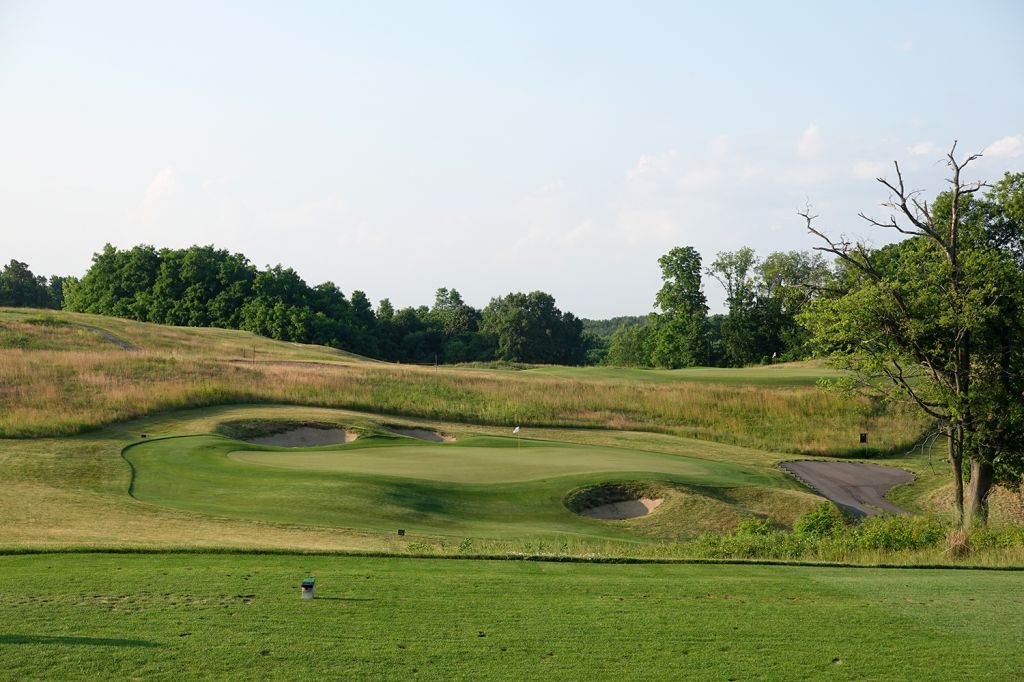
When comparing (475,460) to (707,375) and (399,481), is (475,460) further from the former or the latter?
(707,375)

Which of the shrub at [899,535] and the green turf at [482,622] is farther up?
the green turf at [482,622]

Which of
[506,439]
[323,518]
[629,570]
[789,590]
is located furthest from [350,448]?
[789,590]

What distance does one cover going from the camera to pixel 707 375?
196 feet

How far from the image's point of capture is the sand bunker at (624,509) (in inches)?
941

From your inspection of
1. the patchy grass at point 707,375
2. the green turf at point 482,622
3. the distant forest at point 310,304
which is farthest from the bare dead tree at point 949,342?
the distant forest at point 310,304

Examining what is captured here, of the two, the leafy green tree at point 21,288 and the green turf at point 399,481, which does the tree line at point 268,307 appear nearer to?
the leafy green tree at point 21,288

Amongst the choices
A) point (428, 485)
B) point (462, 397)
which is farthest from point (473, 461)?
point (462, 397)

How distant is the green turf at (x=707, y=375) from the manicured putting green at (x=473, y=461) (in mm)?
23467

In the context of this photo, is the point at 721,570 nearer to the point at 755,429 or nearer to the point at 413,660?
the point at 413,660

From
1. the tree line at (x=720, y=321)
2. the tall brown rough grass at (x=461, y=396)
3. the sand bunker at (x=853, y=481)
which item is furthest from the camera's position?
the tree line at (x=720, y=321)

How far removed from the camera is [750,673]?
8.40 metres

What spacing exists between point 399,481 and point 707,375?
1562 inches

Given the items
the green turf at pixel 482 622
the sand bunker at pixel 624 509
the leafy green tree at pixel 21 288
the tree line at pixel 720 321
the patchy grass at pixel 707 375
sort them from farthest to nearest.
→ the leafy green tree at pixel 21 288, the tree line at pixel 720 321, the patchy grass at pixel 707 375, the sand bunker at pixel 624 509, the green turf at pixel 482 622

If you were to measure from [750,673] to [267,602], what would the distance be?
519 cm
